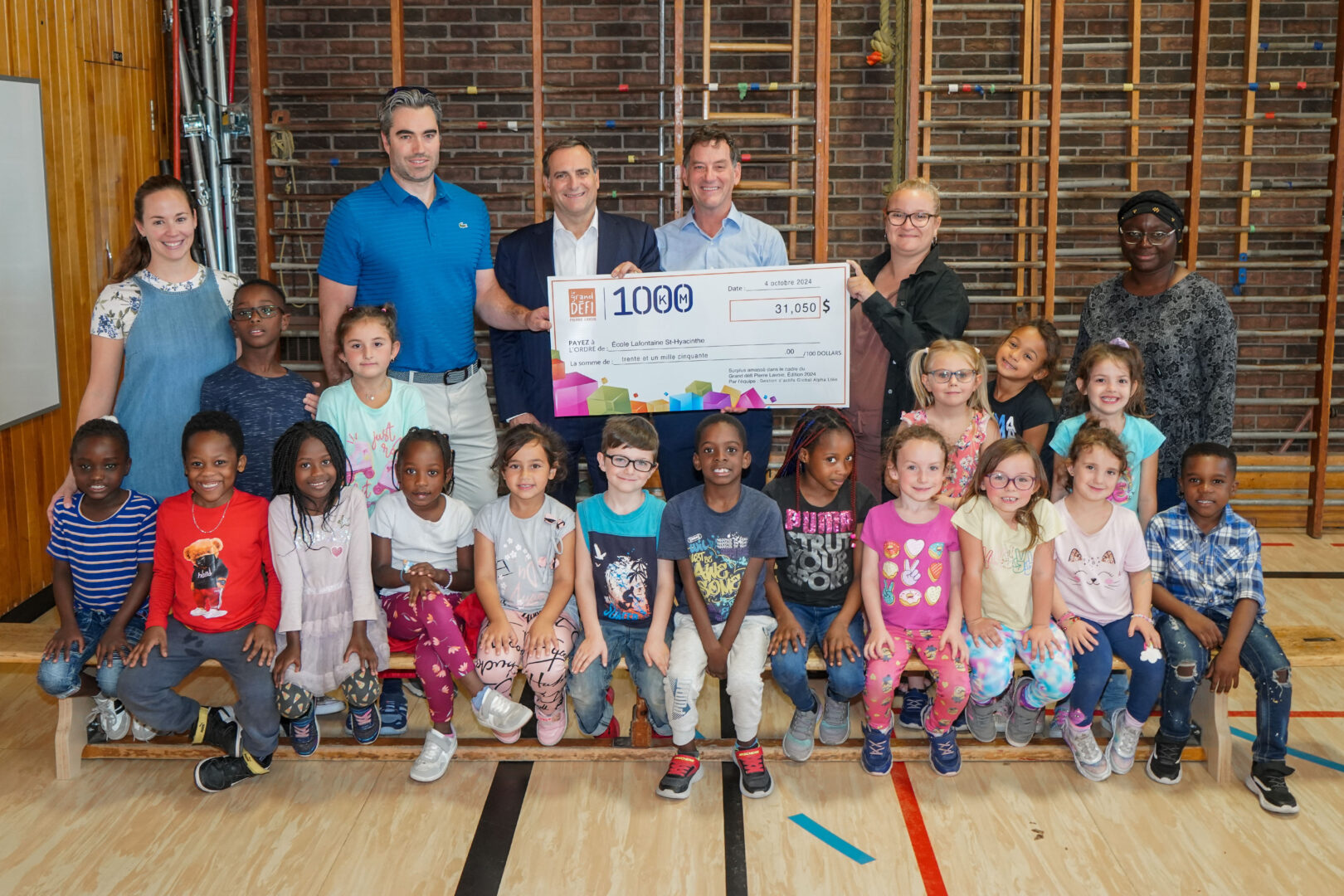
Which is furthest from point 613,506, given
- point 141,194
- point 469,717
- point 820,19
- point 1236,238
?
point 1236,238

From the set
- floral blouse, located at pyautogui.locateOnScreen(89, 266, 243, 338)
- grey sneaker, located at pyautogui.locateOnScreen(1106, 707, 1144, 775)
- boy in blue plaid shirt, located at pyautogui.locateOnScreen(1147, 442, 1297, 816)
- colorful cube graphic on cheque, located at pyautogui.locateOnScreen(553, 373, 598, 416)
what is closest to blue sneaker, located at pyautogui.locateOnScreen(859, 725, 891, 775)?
grey sneaker, located at pyautogui.locateOnScreen(1106, 707, 1144, 775)

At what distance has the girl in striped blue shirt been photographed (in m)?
→ 3.12

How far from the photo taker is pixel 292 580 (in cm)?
313

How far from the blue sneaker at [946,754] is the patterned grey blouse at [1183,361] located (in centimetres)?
120

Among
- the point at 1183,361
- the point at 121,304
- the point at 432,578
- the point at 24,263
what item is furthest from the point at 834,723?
the point at 24,263

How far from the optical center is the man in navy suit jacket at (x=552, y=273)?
3666 millimetres

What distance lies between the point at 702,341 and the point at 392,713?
5.33 ft

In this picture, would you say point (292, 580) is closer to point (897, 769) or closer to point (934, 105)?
point (897, 769)

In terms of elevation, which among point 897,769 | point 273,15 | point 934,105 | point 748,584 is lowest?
point 897,769

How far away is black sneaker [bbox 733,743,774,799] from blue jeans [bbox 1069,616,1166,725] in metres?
0.94

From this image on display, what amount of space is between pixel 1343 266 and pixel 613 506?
4875mm

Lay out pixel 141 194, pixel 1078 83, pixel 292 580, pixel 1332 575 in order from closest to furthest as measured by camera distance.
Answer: pixel 292 580 → pixel 141 194 → pixel 1332 575 → pixel 1078 83

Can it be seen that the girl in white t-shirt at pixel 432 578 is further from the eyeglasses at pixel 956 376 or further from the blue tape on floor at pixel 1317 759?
the blue tape on floor at pixel 1317 759

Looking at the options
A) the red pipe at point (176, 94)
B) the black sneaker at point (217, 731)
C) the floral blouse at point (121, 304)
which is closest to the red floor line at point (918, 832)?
the black sneaker at point (217, 731)
